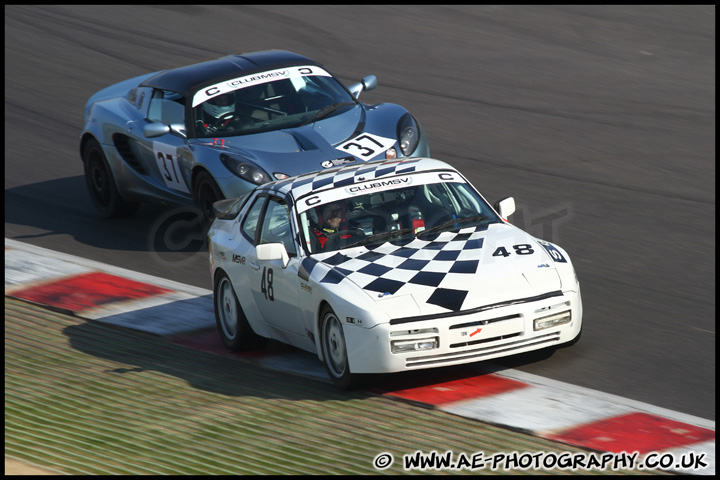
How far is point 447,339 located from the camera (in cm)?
639

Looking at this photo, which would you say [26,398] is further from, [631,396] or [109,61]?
[109,61]

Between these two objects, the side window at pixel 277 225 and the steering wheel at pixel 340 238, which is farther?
the side window at pixel 277 225

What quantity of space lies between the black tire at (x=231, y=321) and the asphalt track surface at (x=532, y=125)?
1.59 m

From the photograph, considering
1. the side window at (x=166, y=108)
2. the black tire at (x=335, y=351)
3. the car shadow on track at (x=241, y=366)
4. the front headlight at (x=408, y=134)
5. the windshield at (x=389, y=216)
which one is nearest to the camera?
the black tire at (x=335, y=351)

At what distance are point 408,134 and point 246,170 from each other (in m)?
1.66

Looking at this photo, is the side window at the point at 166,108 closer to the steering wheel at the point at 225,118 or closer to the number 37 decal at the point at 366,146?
the steering wheel at the point at 225,118

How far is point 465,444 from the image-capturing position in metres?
5.86

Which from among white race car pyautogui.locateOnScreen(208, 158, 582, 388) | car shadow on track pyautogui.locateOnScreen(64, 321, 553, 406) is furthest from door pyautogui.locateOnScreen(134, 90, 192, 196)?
car shadow on track pyautogui.locateOnScreen(64, 321, 553, 406)

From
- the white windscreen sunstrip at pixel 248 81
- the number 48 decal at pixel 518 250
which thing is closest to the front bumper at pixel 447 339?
the number 48 decal at pixel 518 250

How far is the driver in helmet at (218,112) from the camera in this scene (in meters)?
10.5

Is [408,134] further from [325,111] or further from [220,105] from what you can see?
[220,105]

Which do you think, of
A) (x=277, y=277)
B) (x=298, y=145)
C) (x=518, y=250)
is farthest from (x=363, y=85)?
(x=518, y=250)

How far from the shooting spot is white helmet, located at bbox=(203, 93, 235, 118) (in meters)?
10.6

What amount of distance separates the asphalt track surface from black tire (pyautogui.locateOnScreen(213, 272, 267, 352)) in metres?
1.59
